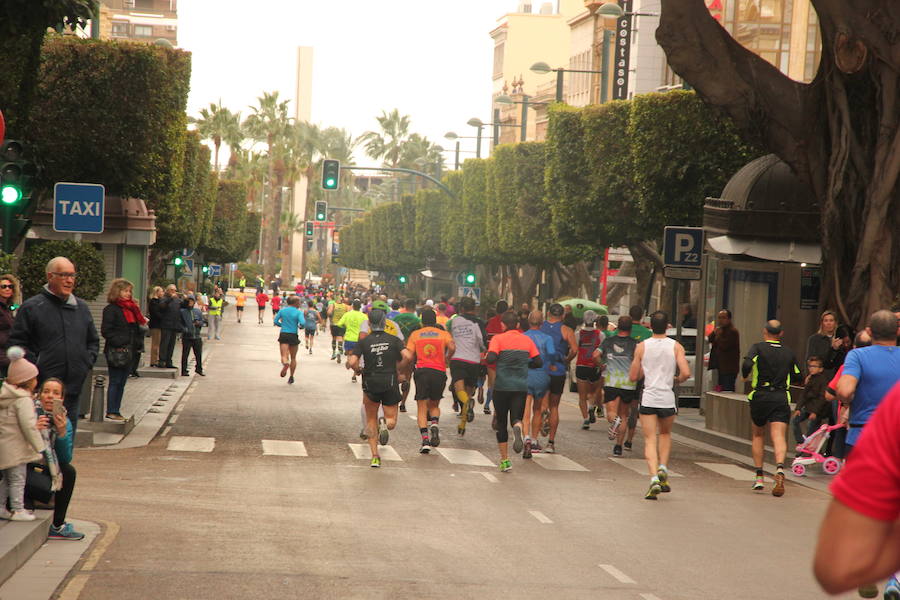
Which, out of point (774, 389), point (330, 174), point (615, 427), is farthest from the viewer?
point (330, 174)

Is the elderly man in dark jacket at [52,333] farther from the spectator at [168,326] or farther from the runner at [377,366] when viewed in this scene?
the spectator at [168,326]

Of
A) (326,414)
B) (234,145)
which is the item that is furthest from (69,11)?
(234,145)

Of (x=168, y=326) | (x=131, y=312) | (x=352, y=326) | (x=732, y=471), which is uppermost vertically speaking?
(x=131, y=312)

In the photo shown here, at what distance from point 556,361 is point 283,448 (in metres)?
3.84

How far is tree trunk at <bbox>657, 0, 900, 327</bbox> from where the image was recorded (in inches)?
703

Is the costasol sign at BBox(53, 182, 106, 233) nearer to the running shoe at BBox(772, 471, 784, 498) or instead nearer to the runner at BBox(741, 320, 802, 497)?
the runner at BBox(741, 320, 802, 497)

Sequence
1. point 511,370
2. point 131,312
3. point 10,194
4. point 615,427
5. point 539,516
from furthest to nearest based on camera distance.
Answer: point 131,312 < point 615,427 < point 511,370 < point 10,194 < point 539,516

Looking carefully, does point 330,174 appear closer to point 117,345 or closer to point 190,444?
point 117,345

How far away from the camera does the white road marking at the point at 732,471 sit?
16.2 meters

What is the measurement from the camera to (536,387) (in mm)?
17203

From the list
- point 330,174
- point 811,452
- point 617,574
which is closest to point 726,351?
point 811,452

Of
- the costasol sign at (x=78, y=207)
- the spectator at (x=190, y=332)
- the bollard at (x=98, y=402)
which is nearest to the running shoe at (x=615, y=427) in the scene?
the bollard at (x=98, y=402)

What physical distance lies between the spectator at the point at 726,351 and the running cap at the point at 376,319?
897 centimetres

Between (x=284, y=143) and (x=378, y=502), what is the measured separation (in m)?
99.1
